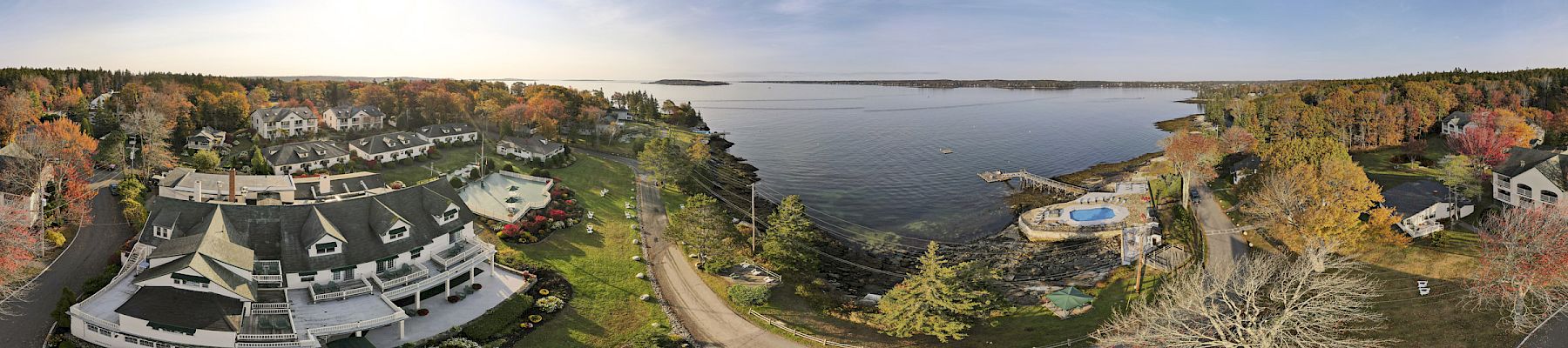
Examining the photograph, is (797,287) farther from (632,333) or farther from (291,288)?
(291,288)

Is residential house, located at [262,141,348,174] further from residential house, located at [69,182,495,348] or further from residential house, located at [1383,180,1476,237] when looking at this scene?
residential house, located at [1383,180,1476,237]

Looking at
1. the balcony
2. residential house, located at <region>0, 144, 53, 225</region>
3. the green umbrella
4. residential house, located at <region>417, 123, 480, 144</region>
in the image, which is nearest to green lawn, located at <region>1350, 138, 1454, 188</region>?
the green umbrella

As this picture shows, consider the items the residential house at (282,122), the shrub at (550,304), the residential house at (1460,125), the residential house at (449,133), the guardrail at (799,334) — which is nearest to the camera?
the guardrail at (799,334)

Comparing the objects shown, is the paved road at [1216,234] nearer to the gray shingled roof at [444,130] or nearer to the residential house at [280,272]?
the residential house at [280,272]

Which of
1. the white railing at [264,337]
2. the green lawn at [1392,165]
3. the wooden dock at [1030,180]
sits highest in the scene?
the green lawn at [1392,165]

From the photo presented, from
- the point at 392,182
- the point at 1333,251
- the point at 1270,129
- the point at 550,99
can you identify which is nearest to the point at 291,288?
the point at 392,182

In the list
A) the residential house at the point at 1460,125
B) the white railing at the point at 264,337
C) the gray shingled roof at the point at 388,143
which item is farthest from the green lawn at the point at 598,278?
the residential house at the point at 1460,125

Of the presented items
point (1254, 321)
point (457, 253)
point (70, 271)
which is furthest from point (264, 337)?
point (1254, 321)
